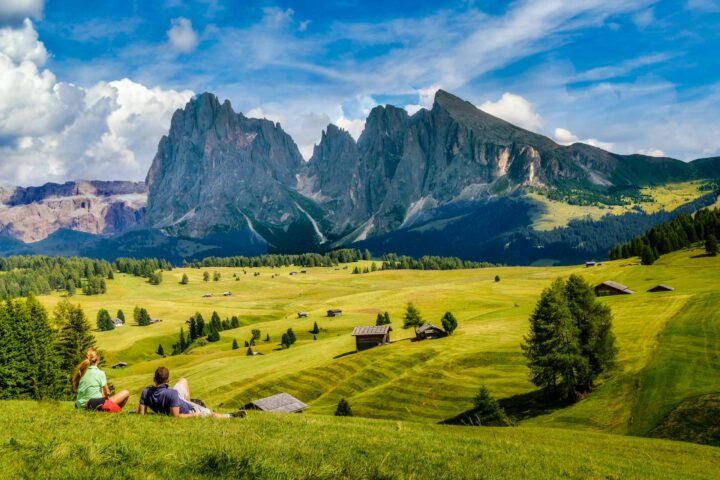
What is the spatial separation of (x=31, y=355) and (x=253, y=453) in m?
60.2

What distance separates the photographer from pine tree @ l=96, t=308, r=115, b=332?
191m

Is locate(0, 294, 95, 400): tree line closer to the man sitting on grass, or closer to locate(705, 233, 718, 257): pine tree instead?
the man sitting on grass

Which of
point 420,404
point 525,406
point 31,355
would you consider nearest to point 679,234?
point 525,406

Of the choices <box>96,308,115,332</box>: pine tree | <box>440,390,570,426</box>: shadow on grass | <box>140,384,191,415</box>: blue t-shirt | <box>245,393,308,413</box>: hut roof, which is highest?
<box>140,384,191,415</box>: blue t-shirt

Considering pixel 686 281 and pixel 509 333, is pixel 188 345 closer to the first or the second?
pixel 509 333

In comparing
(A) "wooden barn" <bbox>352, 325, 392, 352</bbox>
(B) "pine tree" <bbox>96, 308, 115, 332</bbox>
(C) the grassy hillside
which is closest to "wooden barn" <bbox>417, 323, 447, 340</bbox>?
(C) the grassy hillside

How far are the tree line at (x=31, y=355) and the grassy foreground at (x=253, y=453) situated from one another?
141 feet

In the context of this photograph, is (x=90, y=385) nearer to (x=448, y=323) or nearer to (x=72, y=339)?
(x=72, y=339)

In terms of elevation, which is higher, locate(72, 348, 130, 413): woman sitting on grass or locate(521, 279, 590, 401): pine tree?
locate(72, 348, 130, 413): woman sitting on grass

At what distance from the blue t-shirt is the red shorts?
166 cm

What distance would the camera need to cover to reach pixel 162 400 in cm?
1775

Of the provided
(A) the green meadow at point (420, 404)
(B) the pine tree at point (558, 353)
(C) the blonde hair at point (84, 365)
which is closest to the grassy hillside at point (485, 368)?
(A) the green meadow at point (420, 404)

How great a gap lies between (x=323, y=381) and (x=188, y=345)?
95.8 meters

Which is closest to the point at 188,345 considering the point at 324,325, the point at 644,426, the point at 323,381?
the point at 324,325
